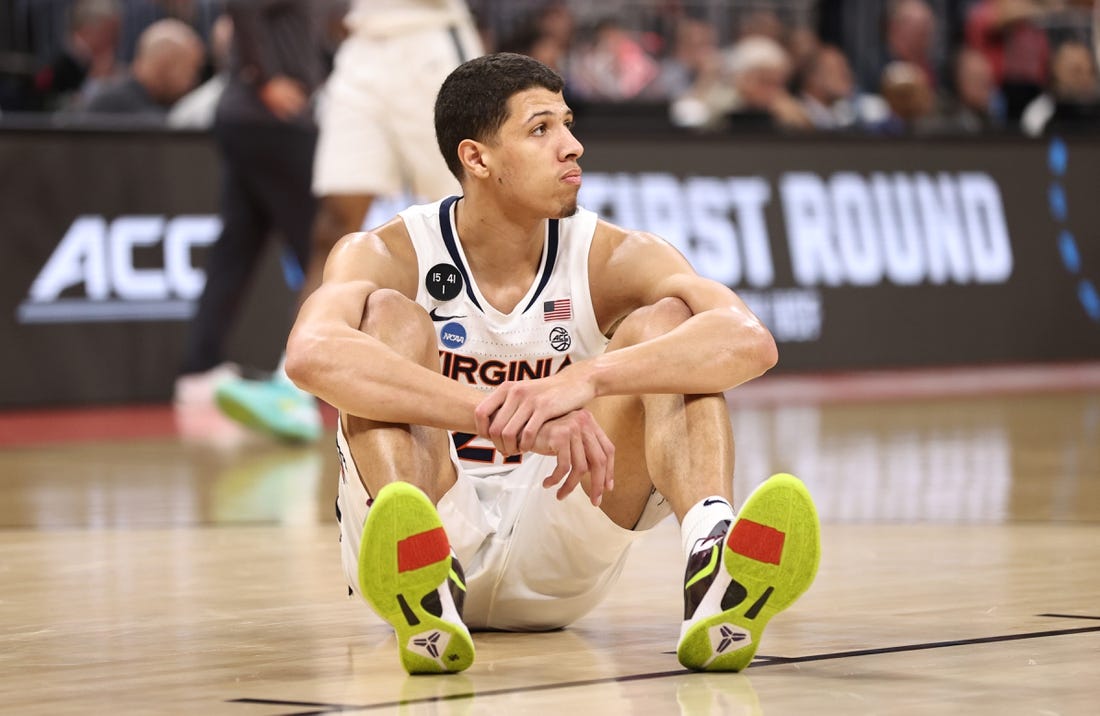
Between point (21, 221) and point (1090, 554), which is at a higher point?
point (21, 221)

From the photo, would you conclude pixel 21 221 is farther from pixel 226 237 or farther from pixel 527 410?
pixel 527 410

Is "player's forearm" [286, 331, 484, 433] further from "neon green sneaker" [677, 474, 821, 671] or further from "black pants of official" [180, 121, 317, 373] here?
"black pants of official" [180, 121, 317, 373]

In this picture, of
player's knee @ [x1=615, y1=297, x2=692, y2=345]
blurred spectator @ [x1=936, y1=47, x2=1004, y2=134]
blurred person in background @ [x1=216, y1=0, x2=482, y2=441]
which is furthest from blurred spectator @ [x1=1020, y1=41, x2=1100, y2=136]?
player's knee @ [x1=615, y1=297, x2=692, y2=345]

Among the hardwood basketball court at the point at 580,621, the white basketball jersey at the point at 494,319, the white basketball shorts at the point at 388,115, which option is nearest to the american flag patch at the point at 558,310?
the white basketball jersey at the point at 494,319

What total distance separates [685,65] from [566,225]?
10.7 m

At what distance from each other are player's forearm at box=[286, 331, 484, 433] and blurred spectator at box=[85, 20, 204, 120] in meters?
7.39

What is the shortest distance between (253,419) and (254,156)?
4.31 feet

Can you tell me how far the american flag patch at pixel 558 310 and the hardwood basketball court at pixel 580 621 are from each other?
0.63m

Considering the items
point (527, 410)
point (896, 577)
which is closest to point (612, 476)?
point (527, 410)

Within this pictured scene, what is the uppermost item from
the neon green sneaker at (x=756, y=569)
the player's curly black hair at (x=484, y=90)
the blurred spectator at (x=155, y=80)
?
the blurred spectator at (x=155, y=80)

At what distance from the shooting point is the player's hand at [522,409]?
10.9 feet

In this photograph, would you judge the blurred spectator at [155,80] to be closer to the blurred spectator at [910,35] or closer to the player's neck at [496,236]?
the blurred spectator at [910,35]

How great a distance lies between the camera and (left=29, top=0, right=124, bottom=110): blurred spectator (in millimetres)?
11336

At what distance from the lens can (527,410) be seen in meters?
3.33
